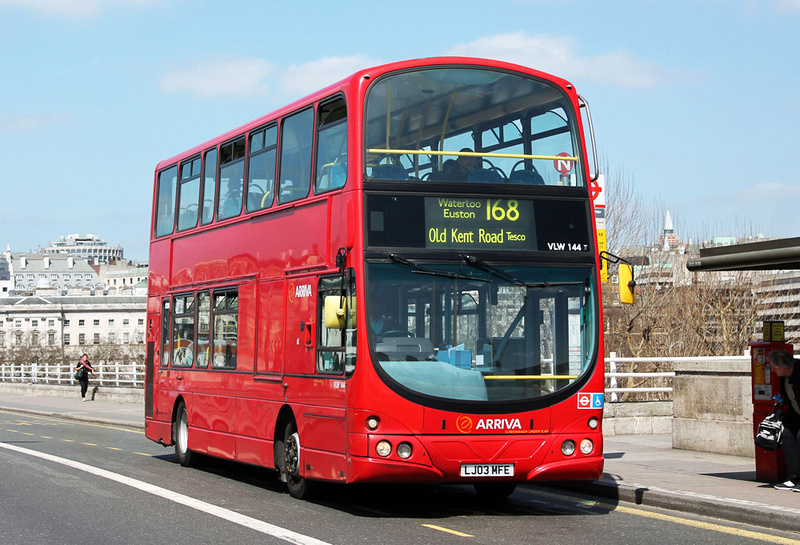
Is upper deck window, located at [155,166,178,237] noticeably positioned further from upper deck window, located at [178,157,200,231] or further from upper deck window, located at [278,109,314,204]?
upper deck window, located at [278,109,314,204]

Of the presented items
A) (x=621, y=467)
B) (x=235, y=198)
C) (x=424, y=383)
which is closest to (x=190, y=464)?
(x=235, y=198)

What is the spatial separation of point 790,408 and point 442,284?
417 centimetres

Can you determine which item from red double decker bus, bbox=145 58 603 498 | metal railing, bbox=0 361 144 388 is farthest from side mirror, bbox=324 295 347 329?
metal railing, bbox=0 361 144 388

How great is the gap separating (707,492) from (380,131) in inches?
198

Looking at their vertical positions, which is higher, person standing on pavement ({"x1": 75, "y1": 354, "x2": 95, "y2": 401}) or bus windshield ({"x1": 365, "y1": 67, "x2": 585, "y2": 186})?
bus windshield ({"x1": 365, "y1": 67, "x2": 585, "y2": 186})

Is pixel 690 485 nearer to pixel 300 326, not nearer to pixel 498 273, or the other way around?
pixel 498 273

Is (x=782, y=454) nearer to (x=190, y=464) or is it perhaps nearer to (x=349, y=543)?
(x=349, y=543)

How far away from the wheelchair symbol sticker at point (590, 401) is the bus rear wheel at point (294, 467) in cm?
310

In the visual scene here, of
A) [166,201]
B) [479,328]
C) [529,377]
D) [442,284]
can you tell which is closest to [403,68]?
[442,284]

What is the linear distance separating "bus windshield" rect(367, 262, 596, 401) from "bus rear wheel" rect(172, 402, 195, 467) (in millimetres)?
6811

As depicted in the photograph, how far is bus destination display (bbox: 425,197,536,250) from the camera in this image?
36.2ft

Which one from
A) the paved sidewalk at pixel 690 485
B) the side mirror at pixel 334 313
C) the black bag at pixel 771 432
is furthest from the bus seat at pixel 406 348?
the black bag at pixel 771 432

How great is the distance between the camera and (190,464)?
16984 mm

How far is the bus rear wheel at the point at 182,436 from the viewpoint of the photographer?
16906 mm
